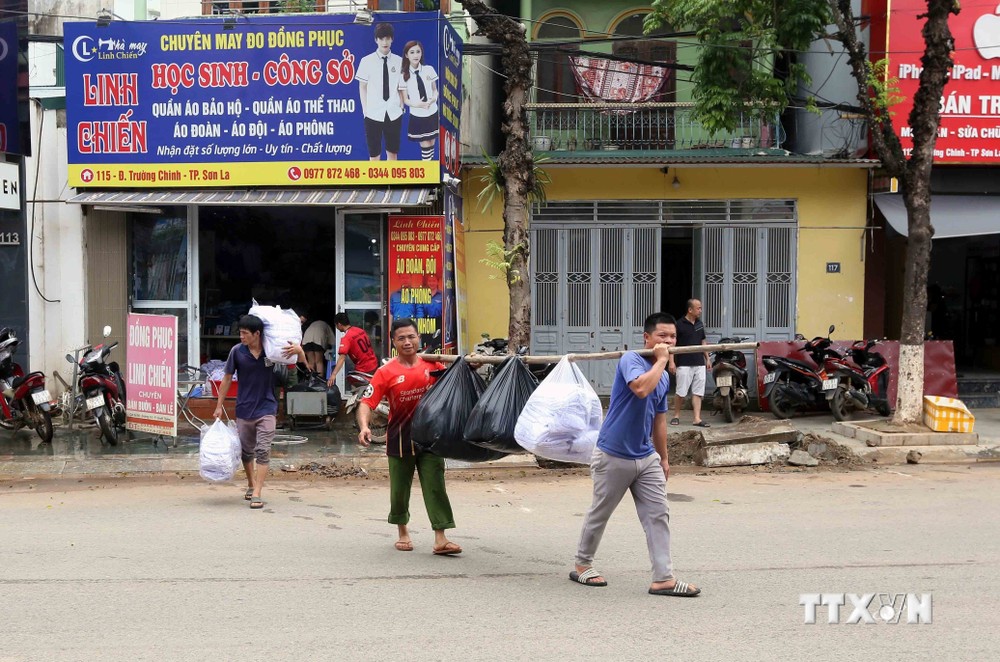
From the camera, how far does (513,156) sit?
10.5 m

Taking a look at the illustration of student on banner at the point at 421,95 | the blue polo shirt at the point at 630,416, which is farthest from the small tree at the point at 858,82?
the blue polo shirt at the point at 630,416

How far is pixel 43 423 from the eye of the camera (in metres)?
11.1

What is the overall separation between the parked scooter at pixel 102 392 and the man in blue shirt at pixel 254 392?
327 centimetres

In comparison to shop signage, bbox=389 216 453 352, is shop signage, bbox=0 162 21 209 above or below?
above

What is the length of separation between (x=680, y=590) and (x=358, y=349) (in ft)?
23.4

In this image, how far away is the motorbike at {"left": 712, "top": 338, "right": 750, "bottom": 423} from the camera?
1217cm

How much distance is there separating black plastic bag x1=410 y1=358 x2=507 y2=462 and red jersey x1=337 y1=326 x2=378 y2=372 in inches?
226

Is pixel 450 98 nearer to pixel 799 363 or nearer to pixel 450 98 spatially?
pixel 450 98

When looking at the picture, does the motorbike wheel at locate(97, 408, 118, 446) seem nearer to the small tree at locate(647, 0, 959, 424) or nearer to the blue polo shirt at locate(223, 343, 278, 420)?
the blue polo shirt at locate(223, 343, 278, 420)

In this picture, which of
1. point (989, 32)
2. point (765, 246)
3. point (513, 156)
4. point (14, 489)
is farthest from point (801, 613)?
point (989, 32)

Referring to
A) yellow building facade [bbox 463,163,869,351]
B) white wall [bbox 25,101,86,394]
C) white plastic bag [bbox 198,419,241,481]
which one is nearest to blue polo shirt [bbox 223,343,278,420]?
white plastic bag [bbox 198,419,241,481]

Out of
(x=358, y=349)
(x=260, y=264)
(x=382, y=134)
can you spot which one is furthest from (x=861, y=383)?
(x=260, y=264)

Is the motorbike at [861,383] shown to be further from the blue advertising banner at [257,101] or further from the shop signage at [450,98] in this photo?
the blue advertising banner at [257,101]

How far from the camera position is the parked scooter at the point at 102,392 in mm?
10719
